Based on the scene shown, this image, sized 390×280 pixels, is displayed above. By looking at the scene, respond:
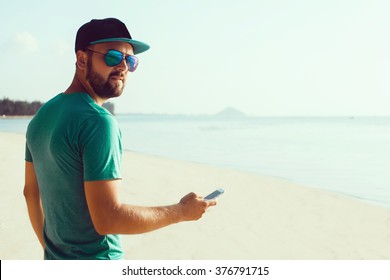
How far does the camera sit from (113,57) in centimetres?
172

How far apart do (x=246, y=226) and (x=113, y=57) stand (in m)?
5.18

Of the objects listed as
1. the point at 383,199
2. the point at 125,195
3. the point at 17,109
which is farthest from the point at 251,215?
the point at 17,109

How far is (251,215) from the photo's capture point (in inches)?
283

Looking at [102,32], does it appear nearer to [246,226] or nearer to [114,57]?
[114,57]

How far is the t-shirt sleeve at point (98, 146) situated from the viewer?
1466 mm

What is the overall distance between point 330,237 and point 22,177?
20.7 ft

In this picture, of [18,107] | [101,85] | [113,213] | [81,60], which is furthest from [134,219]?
[18,107]

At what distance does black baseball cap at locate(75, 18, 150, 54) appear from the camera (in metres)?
1.67

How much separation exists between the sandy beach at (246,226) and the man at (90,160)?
3.36 meters

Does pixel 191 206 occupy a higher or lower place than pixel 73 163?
lower

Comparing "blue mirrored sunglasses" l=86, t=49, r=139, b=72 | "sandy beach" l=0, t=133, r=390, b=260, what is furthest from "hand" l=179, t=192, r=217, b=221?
"sandy beach" l=0, t=133, r=390, b=260

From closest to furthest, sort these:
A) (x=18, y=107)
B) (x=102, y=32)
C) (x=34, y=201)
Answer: (x=102, y=32), (x=34, y=201), (x=18, y=107)

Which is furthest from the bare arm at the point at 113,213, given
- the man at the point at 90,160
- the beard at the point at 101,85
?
the beard at the point at 101,85

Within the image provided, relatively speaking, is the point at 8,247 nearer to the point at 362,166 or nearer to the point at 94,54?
the point at 94,54
